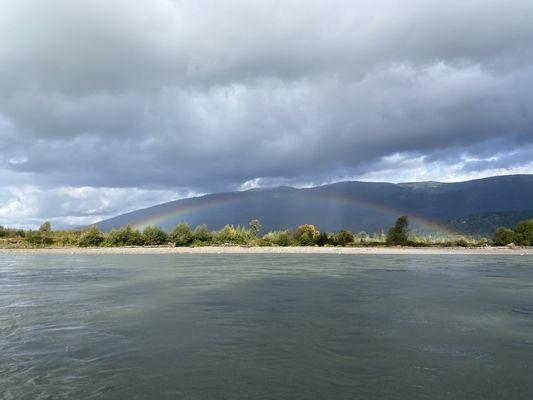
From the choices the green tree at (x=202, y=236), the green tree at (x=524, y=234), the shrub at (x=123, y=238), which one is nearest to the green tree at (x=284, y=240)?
the green tree at (x=202, y=236)

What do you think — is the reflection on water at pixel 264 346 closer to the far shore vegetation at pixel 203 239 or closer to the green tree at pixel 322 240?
the green tree at pixel 322 240

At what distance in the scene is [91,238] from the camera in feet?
503

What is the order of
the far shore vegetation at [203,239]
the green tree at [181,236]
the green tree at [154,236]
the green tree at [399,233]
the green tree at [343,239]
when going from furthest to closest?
the green tree at [399,233] → the green tree at [181,236] → the green tree at [154,236] → the green tree at [343,239] → the far shore vegetation at [203,239]

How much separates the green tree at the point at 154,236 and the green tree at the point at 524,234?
139 metres

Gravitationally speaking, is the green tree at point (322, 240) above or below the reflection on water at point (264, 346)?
above

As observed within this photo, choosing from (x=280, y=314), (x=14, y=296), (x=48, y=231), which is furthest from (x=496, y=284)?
(x=48, y=231)

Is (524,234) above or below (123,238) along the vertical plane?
below

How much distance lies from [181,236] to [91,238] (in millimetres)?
33353

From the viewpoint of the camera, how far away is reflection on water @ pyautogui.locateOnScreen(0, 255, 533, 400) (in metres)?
11.7

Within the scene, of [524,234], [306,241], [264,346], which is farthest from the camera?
[524,234]

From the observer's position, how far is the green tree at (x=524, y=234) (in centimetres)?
15750

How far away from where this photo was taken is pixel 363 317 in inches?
884

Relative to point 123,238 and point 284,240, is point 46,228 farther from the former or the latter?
point 284,240

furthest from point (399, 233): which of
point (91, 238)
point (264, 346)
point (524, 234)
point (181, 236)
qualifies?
point (264, 346)
